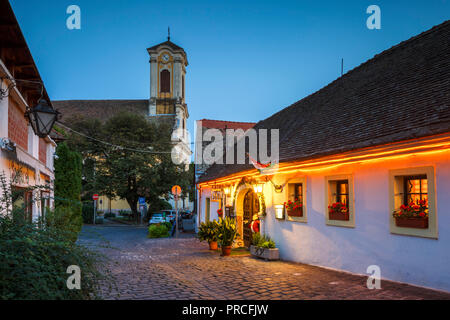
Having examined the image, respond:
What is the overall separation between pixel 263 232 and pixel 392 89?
242 inches

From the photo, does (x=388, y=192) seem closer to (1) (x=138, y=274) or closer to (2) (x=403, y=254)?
(2) (x=403, y=254)

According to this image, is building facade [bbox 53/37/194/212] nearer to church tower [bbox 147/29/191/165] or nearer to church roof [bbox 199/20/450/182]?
church tower [bbox 147/29/191/165]

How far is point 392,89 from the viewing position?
29.5ft

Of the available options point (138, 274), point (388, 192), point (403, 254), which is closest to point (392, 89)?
point (388, 192)

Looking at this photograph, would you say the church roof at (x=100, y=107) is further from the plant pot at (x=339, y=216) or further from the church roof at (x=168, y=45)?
the plant pot at (x=339, y=216)

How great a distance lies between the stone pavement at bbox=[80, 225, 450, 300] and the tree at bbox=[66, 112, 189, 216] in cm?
2112

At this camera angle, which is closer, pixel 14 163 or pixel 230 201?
pixel 14 163

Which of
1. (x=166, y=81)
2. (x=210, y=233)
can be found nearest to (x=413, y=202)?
(x=210, y=233)

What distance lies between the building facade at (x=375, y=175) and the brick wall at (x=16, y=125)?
270 inches

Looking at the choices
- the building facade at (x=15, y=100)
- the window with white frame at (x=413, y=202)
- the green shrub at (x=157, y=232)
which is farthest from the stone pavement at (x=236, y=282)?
the green shrub at (x=157, y=232)

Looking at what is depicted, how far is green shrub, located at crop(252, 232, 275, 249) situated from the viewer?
35.6 ft

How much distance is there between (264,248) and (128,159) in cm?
2271

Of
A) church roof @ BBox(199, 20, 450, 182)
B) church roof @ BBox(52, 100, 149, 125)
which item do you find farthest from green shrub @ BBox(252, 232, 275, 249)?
church roof @ BBox(52, 100, 149, 125)

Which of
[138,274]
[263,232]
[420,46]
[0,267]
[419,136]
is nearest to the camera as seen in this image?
[0,267]
